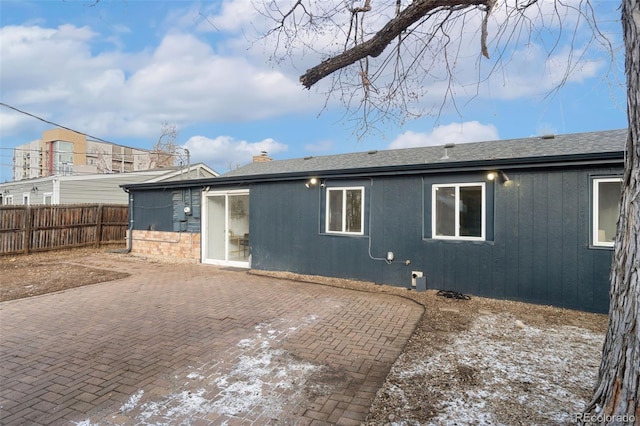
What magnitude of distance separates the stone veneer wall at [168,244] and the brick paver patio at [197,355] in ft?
12.8

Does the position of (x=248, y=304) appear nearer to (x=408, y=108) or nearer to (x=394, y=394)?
(x=394, y=394)

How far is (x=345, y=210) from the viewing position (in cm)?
805

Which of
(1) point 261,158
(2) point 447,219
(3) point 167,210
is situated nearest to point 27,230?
(3) point 167,210

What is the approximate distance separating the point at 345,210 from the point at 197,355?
16.6 ft

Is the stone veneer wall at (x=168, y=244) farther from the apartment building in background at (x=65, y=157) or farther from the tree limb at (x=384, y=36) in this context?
the apartment building in background at (x=65, y=157)

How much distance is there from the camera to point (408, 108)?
4320 mm

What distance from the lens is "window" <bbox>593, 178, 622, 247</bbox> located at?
564 cm

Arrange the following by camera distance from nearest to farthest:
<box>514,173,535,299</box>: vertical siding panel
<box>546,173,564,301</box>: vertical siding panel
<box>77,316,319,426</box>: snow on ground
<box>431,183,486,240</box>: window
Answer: <box>77,316,319,426</box>: snow on ground, <box>546,173,564,301</box>: vertical siding panel, <box>514,173,535,299</box>: vertical siding panel, <box>431,183,486,240</box>: window

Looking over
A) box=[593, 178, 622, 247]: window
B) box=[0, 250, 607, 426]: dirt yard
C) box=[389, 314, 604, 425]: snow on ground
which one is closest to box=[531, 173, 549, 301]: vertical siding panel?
box=[0, 250, 607, 426]: dirt yard

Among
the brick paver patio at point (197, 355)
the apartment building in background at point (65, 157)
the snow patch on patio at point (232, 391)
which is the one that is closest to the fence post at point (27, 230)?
the brick paver patio at point (197, 355)

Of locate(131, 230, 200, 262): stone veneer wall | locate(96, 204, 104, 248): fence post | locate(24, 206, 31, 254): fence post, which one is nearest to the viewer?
locate(131, 230, 200, 262): stone veneer wall

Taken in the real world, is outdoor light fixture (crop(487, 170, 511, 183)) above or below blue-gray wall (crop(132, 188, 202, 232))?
above

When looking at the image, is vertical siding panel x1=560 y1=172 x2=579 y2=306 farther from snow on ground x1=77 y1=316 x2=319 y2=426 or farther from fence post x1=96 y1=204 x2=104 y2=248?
fence post x1=96 y1=204 x2=104 y2=248

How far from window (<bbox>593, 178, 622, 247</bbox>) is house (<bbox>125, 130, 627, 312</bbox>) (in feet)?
0.06
